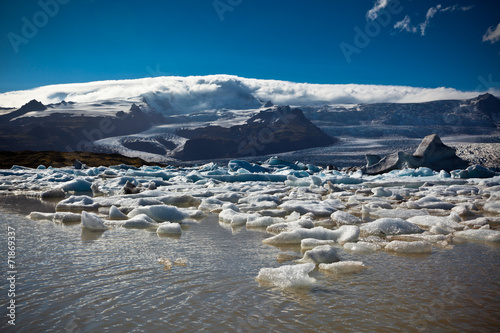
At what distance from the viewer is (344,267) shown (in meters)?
2.76

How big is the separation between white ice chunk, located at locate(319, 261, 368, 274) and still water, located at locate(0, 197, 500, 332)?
0.07 meters

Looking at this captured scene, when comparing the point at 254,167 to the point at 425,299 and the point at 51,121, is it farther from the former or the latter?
the point at 51,121

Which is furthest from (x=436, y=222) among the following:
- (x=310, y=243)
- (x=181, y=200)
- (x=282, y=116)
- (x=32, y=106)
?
(x=32, y=106)

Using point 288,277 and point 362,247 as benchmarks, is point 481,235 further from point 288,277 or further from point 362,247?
point 288,277

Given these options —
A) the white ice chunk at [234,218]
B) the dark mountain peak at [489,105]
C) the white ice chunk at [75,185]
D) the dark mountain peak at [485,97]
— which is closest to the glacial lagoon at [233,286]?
the white ice chunk at [234,218]

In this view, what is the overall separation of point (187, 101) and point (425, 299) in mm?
135423

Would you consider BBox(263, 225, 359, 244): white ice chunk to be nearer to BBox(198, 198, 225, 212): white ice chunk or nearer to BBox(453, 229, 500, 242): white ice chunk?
BBox(453, 229, 500, 242): white ice chunk

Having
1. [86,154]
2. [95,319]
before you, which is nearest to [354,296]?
[95,319]

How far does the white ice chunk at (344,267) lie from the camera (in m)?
2.74

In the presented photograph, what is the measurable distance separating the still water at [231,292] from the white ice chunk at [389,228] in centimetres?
68

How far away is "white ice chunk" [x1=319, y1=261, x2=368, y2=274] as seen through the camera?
9.00 feet

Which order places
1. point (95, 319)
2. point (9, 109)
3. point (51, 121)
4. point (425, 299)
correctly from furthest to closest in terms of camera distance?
1. point (9, 109)
2. point (51, 121)
3. point (425, 299)
4. point (95, 319)

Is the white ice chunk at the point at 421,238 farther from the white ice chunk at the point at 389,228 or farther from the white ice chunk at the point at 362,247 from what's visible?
the white ice chunk at the point at 362,247

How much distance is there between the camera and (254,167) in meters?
23.6
